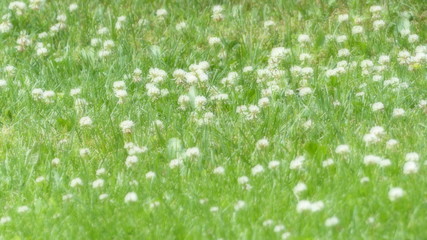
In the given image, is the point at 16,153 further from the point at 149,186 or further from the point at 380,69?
the point at 380,69

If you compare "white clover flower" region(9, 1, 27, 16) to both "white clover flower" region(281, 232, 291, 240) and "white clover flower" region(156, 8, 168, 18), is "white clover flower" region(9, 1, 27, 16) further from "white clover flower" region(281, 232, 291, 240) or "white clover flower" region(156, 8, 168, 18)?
"white clover flower" region(281, 232, 291, 240)

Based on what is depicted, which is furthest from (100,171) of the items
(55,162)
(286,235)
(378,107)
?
(378,107)

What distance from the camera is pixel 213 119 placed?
17.8 ft

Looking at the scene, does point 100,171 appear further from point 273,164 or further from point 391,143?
point 391,143

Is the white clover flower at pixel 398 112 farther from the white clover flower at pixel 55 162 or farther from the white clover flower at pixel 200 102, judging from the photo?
the white clover flower at pixel 55 162

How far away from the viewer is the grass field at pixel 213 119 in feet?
13.8

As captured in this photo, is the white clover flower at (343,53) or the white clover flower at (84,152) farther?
the white clover flower at (343,53)

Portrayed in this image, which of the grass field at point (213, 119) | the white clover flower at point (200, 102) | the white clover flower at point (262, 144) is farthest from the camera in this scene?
the white clover flower at point (200, 102)

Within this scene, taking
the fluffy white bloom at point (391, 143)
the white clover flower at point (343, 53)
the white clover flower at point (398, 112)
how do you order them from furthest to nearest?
the white clover flower at point (343, 53) < the white clover flower at point (398, 112) < the fluffy white bloom at point (391, 143)

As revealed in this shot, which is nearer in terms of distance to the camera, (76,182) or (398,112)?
(76,182)

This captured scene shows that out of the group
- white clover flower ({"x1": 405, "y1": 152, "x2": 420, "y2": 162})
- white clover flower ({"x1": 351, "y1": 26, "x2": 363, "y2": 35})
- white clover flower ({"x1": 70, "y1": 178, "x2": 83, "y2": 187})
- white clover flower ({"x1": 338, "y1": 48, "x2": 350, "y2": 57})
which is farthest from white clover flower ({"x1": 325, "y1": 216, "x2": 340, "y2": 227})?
→ white clover flower ({"x1": 351, "y1": 26, "x2": 363, "y2": 35})

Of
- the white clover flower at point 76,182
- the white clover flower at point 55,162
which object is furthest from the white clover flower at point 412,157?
the white clover flower at point 55,162

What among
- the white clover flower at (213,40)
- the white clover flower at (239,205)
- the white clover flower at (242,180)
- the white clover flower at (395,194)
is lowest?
the white clover flower at (213,40)

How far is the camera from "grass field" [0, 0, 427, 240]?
4211mm
